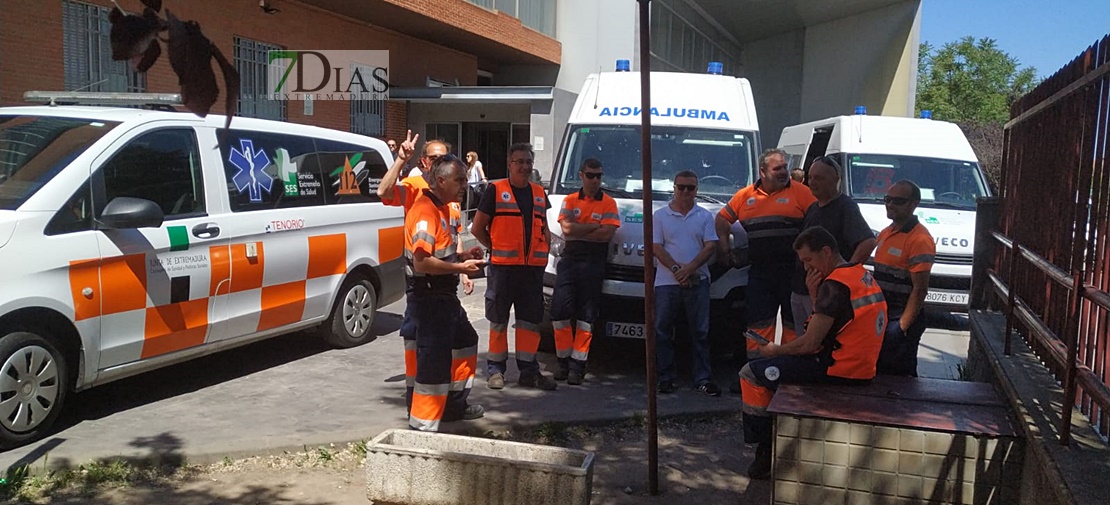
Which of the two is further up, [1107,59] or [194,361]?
[1107,59]

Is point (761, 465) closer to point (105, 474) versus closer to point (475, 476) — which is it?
point (475, 476)

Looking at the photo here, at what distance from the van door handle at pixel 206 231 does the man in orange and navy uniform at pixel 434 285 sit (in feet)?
5.48

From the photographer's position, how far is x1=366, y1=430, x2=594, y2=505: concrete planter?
3.65m

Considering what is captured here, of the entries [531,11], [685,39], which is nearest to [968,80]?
[685,39]

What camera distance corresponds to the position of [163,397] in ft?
19.3

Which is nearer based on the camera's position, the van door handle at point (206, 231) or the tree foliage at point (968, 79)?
the van door handle at point (206, 231)

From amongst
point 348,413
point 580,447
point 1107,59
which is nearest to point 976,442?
point 1107,59

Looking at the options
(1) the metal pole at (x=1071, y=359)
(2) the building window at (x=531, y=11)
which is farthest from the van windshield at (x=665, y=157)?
(2) the building window at (x=531, y=11)

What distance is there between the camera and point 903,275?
5395 millimetres

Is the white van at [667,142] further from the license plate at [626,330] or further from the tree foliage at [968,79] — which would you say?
the tree foliage at [968,79]

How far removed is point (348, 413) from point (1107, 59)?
4.54 m

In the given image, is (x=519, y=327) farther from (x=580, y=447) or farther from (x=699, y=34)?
(x=699, y=34)

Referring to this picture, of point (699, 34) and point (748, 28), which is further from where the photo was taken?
point (748, 28)

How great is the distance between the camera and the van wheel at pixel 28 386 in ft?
14.9
